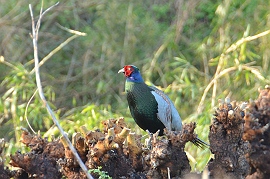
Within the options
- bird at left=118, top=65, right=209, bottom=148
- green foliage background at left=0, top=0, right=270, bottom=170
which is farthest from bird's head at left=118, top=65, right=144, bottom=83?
green foliage background at left=0, top=0, right=270, bottom=170

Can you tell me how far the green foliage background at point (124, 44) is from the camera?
22.4ft

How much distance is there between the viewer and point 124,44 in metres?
7.38

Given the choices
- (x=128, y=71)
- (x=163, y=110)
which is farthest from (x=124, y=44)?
(x=163, y=110)

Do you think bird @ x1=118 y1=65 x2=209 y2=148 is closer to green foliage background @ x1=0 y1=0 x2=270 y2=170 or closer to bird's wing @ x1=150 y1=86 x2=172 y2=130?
bird's wing @ x1=150 y1=86 x2=172 y2=130

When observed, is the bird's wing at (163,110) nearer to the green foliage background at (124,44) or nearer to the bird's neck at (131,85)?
the bird's neck at (131,85)

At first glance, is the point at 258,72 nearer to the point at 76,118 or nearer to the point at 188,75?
the point at 188,75

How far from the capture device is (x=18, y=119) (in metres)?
5.83

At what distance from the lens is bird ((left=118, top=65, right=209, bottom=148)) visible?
4.65 meters

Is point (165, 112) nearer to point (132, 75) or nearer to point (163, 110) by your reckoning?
point (163, 110)

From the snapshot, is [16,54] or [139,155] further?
[16,54]

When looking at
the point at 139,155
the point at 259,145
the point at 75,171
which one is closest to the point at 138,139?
the point at 139,155

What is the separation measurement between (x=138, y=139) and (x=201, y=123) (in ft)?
8.10

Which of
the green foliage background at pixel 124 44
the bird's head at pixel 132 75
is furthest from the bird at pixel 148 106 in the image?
the green foliage background at pixel 124 44

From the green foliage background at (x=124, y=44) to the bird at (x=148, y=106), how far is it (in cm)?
178
